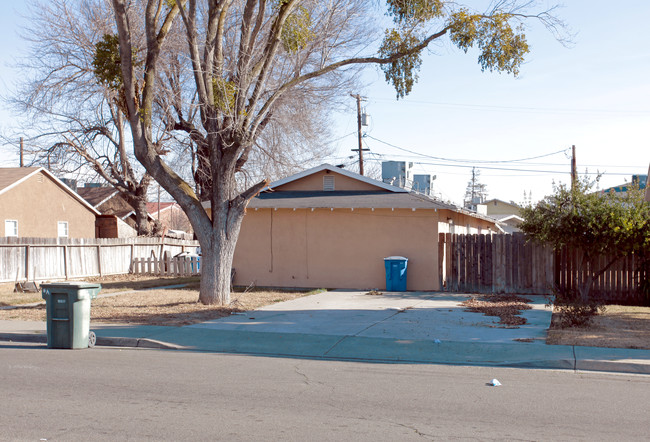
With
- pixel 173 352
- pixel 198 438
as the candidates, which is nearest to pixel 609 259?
pixel 173 352

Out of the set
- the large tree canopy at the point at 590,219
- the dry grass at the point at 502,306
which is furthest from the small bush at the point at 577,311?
the large tree canopy at the point at 590,219

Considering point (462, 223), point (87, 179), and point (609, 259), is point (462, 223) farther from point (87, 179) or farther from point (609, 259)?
point (87, 179)

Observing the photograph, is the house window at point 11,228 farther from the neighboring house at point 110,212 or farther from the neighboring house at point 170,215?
the neighboring house at point 170,215

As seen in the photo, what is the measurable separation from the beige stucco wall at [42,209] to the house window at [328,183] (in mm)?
15443

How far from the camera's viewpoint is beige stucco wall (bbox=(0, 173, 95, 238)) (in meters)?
29.5

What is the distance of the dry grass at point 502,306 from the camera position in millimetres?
13852

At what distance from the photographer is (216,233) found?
1603 centimetres

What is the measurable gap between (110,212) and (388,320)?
38.4 metres

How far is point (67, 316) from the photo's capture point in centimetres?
1131

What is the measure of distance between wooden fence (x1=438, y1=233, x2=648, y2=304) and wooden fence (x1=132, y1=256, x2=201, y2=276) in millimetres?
12382

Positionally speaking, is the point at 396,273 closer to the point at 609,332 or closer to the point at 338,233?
the point at 338,233

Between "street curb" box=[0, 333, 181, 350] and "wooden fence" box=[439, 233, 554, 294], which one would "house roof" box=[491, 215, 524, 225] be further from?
"street curb" box=[0, 333, 181, 350]

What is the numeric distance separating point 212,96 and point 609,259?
39.3ft

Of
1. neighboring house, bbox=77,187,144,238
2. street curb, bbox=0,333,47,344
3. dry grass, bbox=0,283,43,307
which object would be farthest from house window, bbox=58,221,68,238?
street curb, bbox=0,333,47,344
